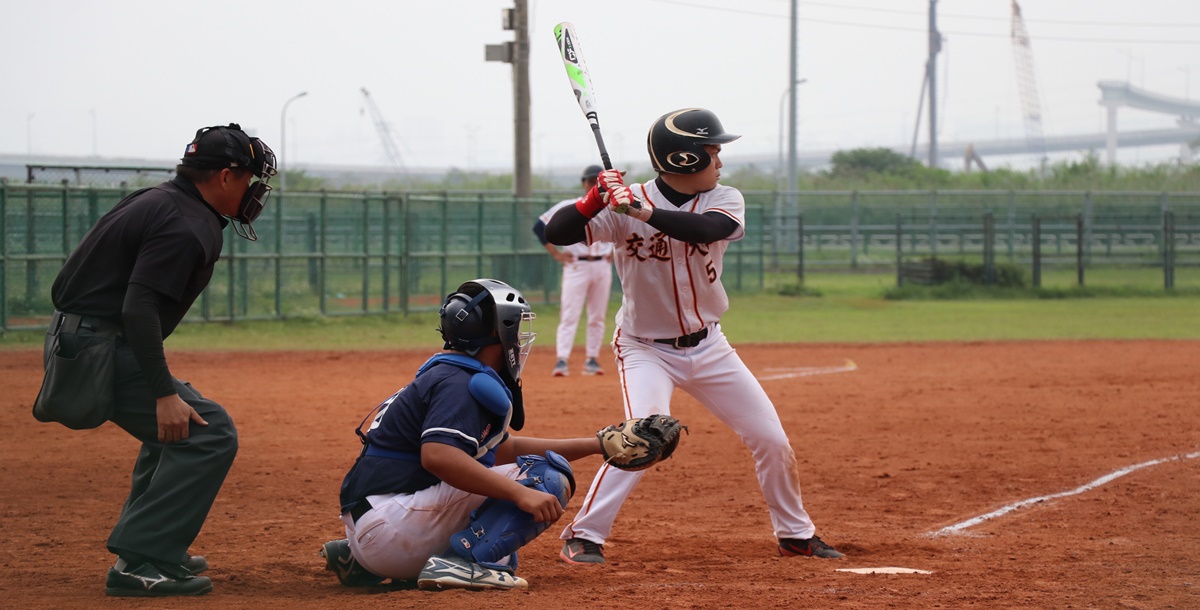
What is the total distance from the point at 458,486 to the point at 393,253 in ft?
53.8

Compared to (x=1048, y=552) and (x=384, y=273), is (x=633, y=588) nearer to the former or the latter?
(x=1048, y=552)

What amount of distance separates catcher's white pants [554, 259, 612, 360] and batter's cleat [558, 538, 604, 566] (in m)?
7.78

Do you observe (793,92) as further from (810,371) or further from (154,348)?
(154,348)

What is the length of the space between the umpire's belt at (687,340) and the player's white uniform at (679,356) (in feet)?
0.06

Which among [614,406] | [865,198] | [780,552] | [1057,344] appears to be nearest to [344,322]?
[614,406]

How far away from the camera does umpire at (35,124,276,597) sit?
456 centimetres

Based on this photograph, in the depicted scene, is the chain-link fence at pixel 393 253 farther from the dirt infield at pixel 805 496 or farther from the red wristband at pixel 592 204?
the dirt infield at pixel 805 496

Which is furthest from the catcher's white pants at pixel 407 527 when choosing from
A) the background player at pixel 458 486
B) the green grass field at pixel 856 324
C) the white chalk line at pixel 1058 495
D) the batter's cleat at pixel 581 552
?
the green grass field at pixel 856 324

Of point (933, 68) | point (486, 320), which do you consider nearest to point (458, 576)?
point (486, 320)

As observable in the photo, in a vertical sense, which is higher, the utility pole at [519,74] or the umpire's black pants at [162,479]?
the utility pole at [519,74]

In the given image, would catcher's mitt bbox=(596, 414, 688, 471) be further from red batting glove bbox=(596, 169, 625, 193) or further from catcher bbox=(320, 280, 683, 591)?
red batting glove bbox=(596, 169, 625, 193)

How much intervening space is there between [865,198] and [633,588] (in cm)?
3894

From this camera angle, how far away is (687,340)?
575 cm

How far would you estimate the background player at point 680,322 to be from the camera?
18.4 feet
